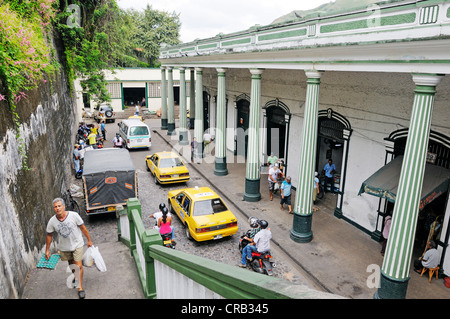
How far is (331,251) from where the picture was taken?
9.94 metres

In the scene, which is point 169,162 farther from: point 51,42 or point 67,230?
point 67,230

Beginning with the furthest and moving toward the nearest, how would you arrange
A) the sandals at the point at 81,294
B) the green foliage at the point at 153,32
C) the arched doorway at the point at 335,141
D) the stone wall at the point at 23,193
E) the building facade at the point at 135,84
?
the green foliage at the point at 153,32
the building facade at the point at 135,84
the arched doorway at the point at 335,141
the sandals at the point at 81,294
the stone wall at the point at 23,193

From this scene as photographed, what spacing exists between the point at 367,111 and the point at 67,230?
30.3 ft

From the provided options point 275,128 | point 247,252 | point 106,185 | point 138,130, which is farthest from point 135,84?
point 247,252

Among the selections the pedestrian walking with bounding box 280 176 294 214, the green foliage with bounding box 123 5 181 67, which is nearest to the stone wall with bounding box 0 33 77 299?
the pedestrian walking with bounding box 280 176 294 214

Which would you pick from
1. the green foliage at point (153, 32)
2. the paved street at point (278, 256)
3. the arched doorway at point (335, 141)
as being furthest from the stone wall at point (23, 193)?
the green foliage at point (153, 32)

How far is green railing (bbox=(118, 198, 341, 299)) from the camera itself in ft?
6.64

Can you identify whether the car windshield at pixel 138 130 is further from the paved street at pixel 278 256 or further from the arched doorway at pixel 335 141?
A: the arched doorway at pixel 335 141

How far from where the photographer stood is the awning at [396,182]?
8.02 meters

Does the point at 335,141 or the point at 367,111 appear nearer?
the point at 367,111

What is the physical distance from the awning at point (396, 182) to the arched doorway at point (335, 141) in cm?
229

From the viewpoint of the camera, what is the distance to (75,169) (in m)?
16.7

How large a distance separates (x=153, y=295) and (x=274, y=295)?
12.4 ft

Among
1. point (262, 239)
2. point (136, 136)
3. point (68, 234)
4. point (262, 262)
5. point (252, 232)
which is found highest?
point (68, 234)
